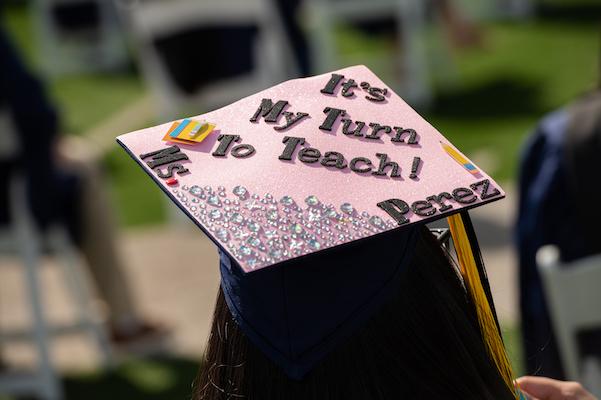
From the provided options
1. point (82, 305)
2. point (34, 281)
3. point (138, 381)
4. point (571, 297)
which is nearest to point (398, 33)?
point (82, 305)

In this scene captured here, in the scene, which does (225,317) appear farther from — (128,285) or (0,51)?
(128,285)

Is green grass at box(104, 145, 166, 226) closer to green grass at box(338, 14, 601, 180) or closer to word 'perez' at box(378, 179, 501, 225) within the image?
green grass at box(338, 14, 601, 180)

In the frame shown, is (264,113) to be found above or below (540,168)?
above

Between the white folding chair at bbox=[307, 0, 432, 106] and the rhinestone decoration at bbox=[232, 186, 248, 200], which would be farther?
the white folding chair at bbox=[307, 0, 432, 106]

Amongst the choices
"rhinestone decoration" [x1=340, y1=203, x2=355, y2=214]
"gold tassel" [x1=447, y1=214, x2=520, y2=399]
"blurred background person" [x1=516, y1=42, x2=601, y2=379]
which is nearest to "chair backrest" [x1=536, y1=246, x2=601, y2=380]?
"blurred background person" [x1=516, y1=42, x2=601, y2=379]

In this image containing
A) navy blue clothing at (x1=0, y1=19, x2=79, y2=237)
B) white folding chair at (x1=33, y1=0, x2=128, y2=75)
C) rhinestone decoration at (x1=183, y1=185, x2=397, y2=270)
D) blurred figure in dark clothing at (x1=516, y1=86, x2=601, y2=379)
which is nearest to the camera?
rhinestone decoration at (x1=183, y1=185, x2=397, y2=270)

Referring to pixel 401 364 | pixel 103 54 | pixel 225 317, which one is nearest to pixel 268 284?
pixel 225 317

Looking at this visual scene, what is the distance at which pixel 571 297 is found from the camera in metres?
2.35

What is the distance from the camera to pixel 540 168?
8.89 feet

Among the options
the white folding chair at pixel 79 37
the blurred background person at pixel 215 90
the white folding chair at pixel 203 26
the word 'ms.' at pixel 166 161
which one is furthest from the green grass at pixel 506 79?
the word 'ms.' at pixel 166 161

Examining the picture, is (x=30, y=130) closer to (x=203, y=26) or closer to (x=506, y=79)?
(x=203, y=26)

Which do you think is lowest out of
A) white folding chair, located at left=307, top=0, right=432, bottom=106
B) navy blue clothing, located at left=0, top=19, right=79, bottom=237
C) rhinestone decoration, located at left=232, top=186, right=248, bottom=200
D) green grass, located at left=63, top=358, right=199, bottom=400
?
white folding chair, located at left=307, top=0, right=432, bottom=106

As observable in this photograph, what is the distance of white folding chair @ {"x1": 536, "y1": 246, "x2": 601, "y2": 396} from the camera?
233 cm

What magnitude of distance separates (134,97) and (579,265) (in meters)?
5.76
